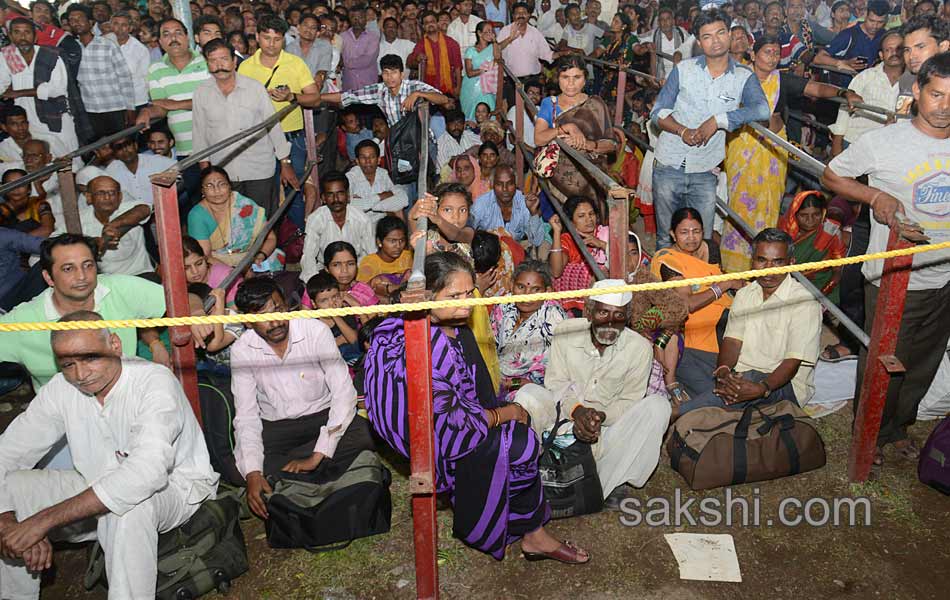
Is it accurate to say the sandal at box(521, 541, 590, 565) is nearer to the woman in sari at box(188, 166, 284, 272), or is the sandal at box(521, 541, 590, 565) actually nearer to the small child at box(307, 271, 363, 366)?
the small child at box(307, 271, 363, 366)

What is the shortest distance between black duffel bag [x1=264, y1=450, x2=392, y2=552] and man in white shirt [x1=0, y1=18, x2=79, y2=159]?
5.39m

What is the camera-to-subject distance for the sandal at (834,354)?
4.60 m

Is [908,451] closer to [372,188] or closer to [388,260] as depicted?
[388,260]

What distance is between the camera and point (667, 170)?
4.91 meters

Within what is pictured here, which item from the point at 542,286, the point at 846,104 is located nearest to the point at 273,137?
the point at 542,286

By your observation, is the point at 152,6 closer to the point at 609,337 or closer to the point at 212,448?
the point at 212,448

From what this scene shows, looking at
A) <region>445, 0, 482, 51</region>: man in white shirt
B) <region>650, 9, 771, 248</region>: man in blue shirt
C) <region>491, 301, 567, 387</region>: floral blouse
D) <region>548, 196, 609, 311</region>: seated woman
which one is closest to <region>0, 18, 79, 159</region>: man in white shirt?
<region>445, 0, 482, 51</region>: man in white shirt

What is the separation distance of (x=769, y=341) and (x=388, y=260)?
2.67 metres

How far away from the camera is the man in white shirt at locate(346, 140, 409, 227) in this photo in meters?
6.54

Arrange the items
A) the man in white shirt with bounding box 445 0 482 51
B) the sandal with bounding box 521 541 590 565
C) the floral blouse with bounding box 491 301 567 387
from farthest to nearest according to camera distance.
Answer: the man in white shirt with bounding box 445 0 482 51, the floral blouse with bounding box 491 301 567 387, the sandal with bounding box 521 541 590 565

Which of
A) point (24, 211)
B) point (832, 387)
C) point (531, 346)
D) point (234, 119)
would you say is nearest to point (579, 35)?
point (234, 119)

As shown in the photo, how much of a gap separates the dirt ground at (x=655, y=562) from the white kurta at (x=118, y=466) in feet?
1.36

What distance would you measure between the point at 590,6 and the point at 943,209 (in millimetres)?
8573

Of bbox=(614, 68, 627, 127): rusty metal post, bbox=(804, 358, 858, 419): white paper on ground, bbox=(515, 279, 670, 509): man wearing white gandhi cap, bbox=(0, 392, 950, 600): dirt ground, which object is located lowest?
bbox=(0, 392, 950, 600): dirt ground
